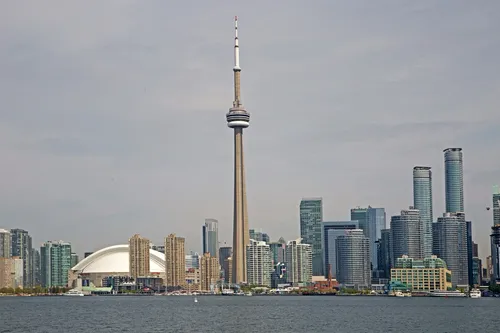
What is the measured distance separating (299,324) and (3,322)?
37262 millimetres

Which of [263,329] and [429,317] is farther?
[429,317]

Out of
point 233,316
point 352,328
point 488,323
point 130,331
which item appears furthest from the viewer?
point 233,316

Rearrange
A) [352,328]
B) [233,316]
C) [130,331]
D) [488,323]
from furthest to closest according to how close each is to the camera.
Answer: [233,316]
[488,323]
[352,328]
[130,331]

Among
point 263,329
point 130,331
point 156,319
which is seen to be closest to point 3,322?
point 156,319

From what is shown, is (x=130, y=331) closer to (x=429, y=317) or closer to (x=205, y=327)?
(x=205, y=327)

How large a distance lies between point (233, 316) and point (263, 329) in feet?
97.8

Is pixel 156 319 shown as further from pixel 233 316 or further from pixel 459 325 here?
pixel 459 325

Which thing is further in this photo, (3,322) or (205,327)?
(3,322)

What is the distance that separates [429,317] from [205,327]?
40.7 metres

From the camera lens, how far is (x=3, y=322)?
115m

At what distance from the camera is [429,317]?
421 feet

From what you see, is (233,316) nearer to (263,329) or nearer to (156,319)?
(156,319)

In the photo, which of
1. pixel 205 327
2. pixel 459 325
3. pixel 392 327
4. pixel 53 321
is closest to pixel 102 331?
pixel 205 327

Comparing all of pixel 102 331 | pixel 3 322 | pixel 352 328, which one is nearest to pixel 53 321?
pixel 3 322
